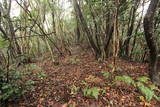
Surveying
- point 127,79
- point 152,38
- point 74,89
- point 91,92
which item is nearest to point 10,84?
point 74,89

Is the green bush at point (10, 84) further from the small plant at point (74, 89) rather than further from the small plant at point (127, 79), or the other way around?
the small plant at point (127, 79)

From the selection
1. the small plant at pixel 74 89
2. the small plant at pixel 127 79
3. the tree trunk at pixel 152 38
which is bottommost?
the small plant at pixel 74 89

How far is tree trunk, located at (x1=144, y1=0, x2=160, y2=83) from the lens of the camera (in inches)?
95.2

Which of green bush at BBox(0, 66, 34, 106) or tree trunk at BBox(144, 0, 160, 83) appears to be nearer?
green bush at BBox(0, 66, 34, 106)

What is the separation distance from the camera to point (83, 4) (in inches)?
244

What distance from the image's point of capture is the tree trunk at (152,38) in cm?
242

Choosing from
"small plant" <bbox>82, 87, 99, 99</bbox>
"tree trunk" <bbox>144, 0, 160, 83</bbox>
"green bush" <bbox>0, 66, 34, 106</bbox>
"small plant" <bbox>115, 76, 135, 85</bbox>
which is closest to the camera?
"green bush" <bbox>0, 66, 34, 106</bbox>

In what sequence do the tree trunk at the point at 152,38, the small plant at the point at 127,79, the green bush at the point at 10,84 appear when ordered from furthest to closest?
the small plant at the point at 127,79, the tree trunk at the point at 152,38, the green bush at the point at 10,84

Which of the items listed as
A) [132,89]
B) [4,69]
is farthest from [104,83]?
[4,69]

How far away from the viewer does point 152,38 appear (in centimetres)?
266

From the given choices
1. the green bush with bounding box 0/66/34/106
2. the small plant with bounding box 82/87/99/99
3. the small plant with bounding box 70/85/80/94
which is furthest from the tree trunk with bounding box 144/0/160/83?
the green bush with bounding box 0/66/34/106

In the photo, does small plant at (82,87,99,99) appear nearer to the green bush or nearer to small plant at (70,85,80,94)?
small plant at (70,85,80,94)

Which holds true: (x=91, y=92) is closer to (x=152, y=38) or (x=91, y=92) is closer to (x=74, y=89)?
(x=74, y=89)

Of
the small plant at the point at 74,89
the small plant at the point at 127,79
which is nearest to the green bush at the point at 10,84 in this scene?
the small plant at the point at 74,89
